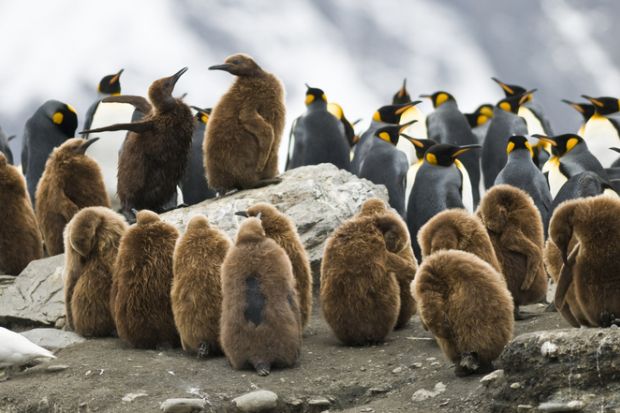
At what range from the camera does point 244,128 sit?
809 cm

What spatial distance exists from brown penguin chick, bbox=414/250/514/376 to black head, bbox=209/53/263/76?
3425mm

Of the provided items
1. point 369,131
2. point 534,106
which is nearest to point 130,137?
point 369,131

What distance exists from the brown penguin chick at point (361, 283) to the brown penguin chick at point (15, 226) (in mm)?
3306

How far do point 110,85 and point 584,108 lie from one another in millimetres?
6181

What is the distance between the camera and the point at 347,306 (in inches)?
243

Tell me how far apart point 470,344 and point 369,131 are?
8.46 metres

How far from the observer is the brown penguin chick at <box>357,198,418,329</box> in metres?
6.21


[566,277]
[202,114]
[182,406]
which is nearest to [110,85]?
[202,114]

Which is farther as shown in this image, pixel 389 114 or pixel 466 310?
pixel 389 114

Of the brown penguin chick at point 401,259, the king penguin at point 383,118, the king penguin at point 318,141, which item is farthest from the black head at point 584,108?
the brown penguin chick at point 401,259

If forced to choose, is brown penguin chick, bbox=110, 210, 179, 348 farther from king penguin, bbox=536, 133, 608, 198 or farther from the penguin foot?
→ king penguin, bbox=536, 133, 608, 198

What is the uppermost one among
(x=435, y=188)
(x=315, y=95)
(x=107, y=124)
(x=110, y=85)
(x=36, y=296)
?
(x=110, y=85)

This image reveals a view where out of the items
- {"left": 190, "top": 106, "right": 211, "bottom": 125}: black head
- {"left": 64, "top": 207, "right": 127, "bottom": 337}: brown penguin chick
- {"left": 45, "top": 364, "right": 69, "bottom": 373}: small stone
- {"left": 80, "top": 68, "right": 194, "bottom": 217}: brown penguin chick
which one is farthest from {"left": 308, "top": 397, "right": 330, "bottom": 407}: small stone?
{"left": 190, "top": 106, "right": 211, "bottom": 125}: black head

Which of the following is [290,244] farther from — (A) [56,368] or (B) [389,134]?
(B) [389,134]
